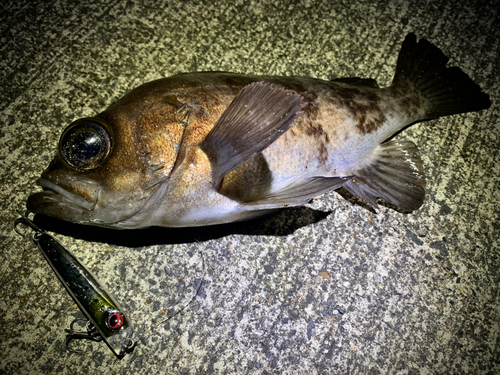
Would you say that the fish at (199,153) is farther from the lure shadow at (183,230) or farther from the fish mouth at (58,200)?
the lure shadow at (183,230)

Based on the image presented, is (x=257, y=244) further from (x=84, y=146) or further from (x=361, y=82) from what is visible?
(x=361, y=82)

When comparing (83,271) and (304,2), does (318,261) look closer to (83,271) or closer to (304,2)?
(83,271)

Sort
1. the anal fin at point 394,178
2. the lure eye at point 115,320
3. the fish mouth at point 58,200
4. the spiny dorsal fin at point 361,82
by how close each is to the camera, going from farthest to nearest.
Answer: the spiny dorsal fin at point 361,82, the anal fin at point 394,178, the lure eye at point 115,320, the fish mouth at point 58,200

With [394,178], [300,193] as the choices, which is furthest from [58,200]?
[394,178]

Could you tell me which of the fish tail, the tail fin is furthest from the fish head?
the tail fin

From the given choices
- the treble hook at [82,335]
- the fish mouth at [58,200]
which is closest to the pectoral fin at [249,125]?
the fish mouth at [58,200]

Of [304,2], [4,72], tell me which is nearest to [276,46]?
[304,2]
